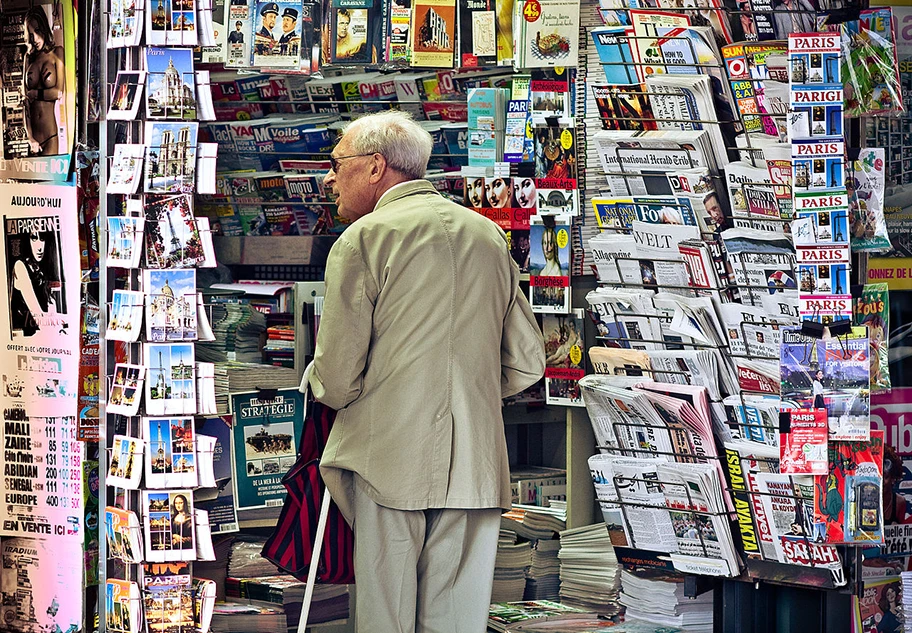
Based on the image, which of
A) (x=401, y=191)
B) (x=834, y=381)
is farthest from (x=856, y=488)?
(x=401, y=191)

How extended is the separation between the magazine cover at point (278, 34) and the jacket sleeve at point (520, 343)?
1.34 m

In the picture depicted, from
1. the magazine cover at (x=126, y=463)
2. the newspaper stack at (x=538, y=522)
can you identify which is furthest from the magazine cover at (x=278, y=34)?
the newspaper stack at (x=538, y=522)

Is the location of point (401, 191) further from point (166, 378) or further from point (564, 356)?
point (564, 356)

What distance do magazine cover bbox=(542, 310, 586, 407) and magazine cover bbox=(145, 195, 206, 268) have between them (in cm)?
149

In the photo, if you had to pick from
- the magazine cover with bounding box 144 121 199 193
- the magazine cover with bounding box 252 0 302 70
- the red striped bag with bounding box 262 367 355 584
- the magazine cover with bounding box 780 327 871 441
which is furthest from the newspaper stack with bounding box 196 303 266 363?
the magazine cover with bounding box 780 327 871 441

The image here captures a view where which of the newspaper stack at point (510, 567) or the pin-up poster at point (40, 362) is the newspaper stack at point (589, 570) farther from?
the pin-up poster at point (40, 362)

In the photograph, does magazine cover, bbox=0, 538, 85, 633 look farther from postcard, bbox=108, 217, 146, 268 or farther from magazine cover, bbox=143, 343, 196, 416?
postcard, bbox=108, 217, 146, 268

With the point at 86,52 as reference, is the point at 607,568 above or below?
below

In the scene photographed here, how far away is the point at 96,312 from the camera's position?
386 centimetres

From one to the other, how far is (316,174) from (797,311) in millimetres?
1794

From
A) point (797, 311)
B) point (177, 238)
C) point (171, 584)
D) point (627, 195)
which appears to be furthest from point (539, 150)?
point (171, 584)

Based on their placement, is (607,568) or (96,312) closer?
(96,312)

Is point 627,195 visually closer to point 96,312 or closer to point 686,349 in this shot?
point 686,349

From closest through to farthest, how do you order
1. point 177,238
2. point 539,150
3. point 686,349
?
point 177,238
point 686,349
point 539,150
